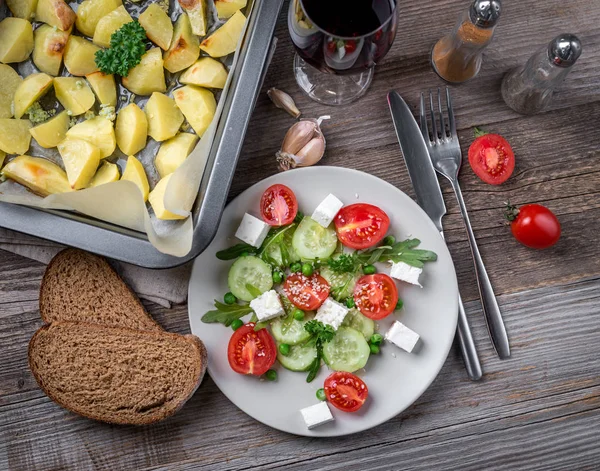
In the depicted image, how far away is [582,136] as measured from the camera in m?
2.17

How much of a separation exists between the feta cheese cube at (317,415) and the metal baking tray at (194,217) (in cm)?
64

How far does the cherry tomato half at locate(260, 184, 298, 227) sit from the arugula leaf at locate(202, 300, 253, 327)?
0.98ft

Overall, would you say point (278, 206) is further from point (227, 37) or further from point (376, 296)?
point (227, 37)

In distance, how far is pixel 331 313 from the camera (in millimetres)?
1900

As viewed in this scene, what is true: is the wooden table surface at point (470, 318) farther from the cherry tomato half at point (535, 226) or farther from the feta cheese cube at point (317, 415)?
the feta cheese cube at point (317, 415)

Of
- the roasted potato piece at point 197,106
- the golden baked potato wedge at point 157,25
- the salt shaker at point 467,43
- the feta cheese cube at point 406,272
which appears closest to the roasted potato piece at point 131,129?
the roasted potato piece at point 197,106

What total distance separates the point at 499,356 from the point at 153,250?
1.26 meters

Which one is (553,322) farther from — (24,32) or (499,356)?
(24,32)

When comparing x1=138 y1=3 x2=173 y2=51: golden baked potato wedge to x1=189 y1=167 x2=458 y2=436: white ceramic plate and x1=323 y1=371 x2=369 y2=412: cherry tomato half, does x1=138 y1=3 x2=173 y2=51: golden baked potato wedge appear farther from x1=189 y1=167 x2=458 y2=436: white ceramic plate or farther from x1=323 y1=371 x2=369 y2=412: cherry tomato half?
x1=323 y1=371 x2=369 y2=412: cherry tomato half

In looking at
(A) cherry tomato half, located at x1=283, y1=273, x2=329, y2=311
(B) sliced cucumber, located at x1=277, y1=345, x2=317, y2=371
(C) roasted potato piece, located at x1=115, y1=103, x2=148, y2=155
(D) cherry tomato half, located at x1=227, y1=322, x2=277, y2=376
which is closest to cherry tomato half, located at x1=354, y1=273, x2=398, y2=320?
(A) cherry tomato half, located at x1=283, y1=273, x2=329, y2=311

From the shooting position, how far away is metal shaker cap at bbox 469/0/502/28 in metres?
1.83

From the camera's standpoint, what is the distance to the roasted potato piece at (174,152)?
1887mm

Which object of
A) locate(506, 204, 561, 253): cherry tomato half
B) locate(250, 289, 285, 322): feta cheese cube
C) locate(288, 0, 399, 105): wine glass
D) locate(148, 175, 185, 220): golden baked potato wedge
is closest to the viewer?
locate(288, 0, 399, 105): wine glass

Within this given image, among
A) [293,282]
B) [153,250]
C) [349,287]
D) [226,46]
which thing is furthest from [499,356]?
[226,46]
